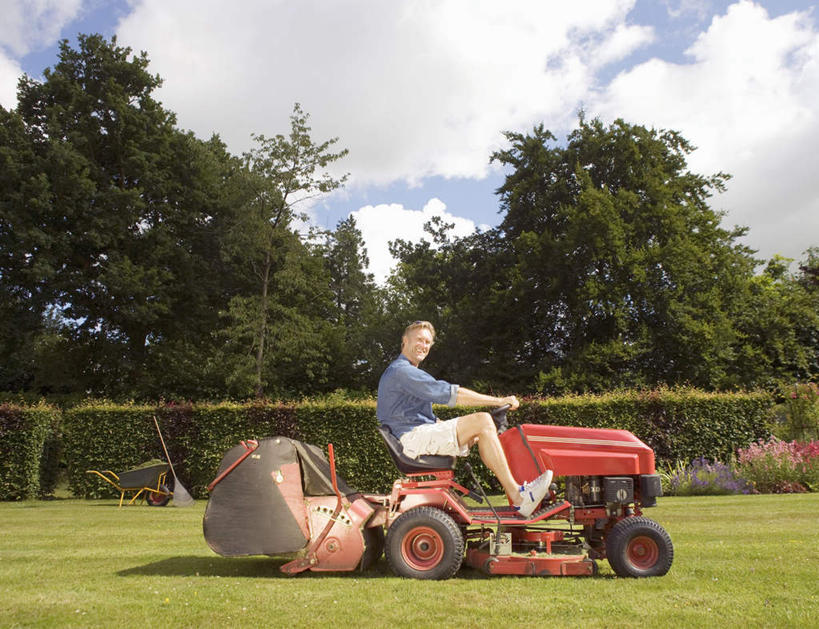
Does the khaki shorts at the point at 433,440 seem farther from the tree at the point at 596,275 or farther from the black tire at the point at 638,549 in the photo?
the tree at the point at 596,275

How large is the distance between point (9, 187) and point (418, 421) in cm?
2522

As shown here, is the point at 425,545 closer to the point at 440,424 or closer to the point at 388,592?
the point at 388,592

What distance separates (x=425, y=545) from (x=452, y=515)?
382 mm

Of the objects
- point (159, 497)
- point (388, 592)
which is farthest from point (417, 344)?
point (159, 497)

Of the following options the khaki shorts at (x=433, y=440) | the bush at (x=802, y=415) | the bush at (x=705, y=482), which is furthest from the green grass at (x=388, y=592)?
the bush at (x=802, y=415)

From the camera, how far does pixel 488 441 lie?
527 cm

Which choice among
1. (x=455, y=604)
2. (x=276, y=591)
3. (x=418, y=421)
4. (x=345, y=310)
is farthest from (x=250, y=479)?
(x=345, y=310)

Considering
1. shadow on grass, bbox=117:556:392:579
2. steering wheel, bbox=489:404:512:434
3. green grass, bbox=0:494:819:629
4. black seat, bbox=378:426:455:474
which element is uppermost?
steering wheel, bbox=489:404:512:434

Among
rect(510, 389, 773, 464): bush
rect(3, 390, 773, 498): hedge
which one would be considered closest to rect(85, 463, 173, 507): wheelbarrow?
rect(3, 390, 773, 498): hedge

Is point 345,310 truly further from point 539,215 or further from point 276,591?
point 276,591

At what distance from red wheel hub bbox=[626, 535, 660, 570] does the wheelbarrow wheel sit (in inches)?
443

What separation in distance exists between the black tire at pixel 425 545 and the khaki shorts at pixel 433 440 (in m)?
0.45

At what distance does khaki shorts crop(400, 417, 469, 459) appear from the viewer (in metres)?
5.34

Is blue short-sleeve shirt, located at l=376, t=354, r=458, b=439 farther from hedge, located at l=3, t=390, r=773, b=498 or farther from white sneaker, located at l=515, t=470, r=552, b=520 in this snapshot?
hedge, located at l=3, t=390, r=773, b=498
